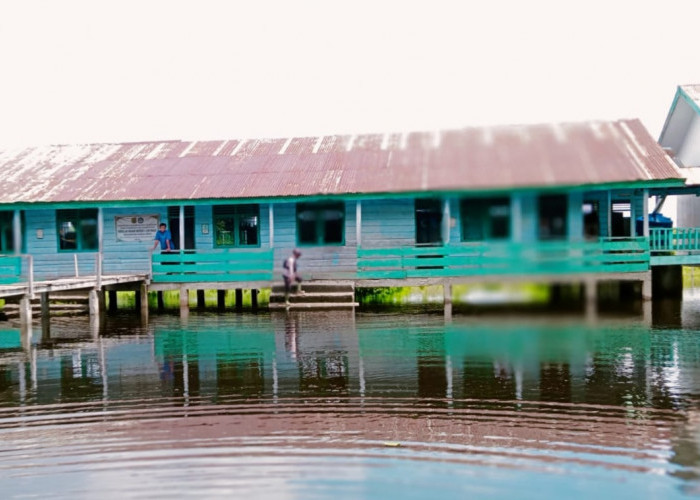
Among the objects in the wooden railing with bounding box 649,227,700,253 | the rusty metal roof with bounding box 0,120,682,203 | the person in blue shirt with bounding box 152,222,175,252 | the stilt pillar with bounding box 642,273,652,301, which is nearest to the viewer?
the stilt pillar with bounding box 642,273,652,301

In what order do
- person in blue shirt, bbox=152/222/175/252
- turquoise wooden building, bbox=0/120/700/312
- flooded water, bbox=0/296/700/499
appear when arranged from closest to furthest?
flooded water, bbox=0/296/700/499 < turquoise wooden building, bbox=0/120/700/312 < person in blue shirt, bbox=152/222/175/252

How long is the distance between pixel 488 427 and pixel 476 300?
389 centimetres

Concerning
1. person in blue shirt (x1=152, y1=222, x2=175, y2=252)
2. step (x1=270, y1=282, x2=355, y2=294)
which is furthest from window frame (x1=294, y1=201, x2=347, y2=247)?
person in blue shirt (x1=152, y1=222, x2=175, y2=252)

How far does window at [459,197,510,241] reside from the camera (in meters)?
2.37

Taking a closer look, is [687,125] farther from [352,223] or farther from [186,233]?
[186,233]

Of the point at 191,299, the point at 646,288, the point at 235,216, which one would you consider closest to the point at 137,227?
the point at 235,216

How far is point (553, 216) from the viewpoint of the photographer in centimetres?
249

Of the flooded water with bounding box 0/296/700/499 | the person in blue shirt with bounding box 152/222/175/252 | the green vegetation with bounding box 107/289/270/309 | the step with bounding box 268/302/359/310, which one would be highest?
the person in blue shirt with bounding box 152/222/175/252

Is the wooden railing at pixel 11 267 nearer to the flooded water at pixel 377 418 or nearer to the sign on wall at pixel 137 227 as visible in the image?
the sign on wall at pixel 137 227

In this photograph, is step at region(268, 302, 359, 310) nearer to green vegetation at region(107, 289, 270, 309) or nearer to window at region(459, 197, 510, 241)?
green vegetation at region(107, 289, 270, 309)

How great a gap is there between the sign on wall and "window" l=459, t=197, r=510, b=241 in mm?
19172

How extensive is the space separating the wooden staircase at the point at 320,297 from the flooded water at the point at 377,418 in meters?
5.64

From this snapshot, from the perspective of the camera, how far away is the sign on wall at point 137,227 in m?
20.8

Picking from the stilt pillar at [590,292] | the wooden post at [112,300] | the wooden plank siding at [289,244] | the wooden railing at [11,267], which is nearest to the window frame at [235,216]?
the wooden plank siding at [289,244]
